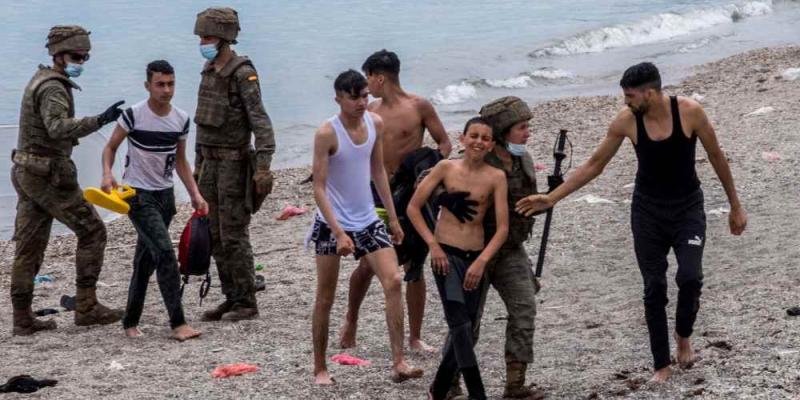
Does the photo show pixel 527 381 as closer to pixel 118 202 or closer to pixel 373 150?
pixel 373 150

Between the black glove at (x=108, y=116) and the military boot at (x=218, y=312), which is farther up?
the black glove at (x=108, y=116)

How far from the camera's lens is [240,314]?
9602mm

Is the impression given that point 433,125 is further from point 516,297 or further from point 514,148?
point 516,297

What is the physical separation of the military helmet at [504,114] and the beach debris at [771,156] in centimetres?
712

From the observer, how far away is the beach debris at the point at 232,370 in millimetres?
8148

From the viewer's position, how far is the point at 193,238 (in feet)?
30.3

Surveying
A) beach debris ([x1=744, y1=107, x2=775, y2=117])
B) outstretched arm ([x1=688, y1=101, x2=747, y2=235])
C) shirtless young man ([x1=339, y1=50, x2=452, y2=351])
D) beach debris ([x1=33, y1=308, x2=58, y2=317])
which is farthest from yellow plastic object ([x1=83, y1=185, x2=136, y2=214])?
beach debris ([x1=744, y1=107, x2=775, y2=117])

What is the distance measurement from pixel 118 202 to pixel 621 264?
3962 millimetres

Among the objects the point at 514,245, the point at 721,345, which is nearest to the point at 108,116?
the point at 514,245

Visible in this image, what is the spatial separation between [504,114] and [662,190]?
903 millimetres

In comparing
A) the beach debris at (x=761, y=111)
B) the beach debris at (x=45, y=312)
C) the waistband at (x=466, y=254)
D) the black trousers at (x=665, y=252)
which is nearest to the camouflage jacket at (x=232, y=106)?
the beach debris at (x=45, y=312)

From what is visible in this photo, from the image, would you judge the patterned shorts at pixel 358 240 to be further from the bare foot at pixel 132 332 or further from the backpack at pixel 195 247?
the bare foot at pixel 132 332

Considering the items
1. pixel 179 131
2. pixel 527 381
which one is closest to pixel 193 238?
pixel 179 131

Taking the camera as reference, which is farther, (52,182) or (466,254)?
(52,182)
